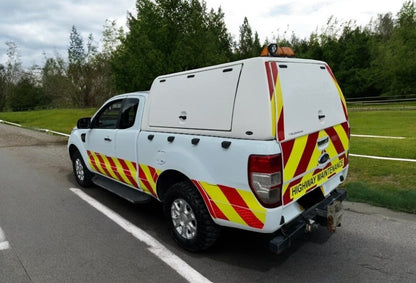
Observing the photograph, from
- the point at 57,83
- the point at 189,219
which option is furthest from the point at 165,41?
the point at 57,83

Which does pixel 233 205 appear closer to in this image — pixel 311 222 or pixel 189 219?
pixel 189 219

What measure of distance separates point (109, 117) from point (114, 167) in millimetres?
848

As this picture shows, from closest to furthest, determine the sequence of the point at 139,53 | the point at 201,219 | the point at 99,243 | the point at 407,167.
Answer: the point at 201,219 → the point at 99,243 → the point at 407,167 → the point at 139,53

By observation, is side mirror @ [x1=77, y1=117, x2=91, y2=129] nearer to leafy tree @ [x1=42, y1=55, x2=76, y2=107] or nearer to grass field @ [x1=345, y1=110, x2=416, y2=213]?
grass field @ [x1=345, y1=110, x2=416, y2=213]

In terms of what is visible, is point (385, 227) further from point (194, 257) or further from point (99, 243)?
point (99, 243)

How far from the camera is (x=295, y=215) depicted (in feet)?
9.67

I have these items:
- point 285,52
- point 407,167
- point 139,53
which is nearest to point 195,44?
point 139,53

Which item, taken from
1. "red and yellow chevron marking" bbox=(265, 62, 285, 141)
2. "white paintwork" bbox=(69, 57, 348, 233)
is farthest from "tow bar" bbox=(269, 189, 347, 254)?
"red and yellow chevron marking" bbox=(265, 62, 285, 141)

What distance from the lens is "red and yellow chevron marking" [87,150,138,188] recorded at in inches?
169

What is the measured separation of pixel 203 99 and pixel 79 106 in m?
39.5

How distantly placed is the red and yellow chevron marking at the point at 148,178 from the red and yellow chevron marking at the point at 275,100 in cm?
162

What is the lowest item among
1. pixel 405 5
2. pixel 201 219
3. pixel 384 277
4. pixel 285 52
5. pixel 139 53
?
pixel 384 277

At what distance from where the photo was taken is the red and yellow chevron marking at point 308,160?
109 inches

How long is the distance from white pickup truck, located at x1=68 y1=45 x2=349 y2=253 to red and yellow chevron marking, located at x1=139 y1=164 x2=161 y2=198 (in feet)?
0.05
